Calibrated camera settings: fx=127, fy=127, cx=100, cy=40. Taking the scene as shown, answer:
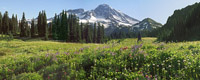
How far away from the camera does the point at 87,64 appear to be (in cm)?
658

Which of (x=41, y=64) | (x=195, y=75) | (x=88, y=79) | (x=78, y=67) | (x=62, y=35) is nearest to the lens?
(x=195, y=75)

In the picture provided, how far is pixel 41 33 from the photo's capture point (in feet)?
283

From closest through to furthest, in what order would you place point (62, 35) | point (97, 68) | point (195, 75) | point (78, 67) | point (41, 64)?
point (195, 75)
point (97, 68)
point (78, 67)
point (41, 64)
point (62, 35)

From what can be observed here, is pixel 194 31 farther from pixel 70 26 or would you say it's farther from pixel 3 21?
pixel 3 21

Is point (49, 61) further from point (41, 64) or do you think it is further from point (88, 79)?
point (88, 79)

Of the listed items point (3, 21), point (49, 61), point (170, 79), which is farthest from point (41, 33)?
point (170, 79)

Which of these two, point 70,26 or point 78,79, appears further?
point 70,26

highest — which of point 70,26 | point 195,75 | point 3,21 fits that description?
point 3,21

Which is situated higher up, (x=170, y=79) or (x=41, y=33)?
(x=41, y=33)

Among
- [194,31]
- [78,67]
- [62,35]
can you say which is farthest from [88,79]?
[194,31]

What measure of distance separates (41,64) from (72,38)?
70.4m

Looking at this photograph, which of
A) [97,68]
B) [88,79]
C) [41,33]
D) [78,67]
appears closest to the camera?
[88,79]

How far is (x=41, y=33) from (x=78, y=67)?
291 feet

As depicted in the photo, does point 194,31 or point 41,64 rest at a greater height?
point 194,31
